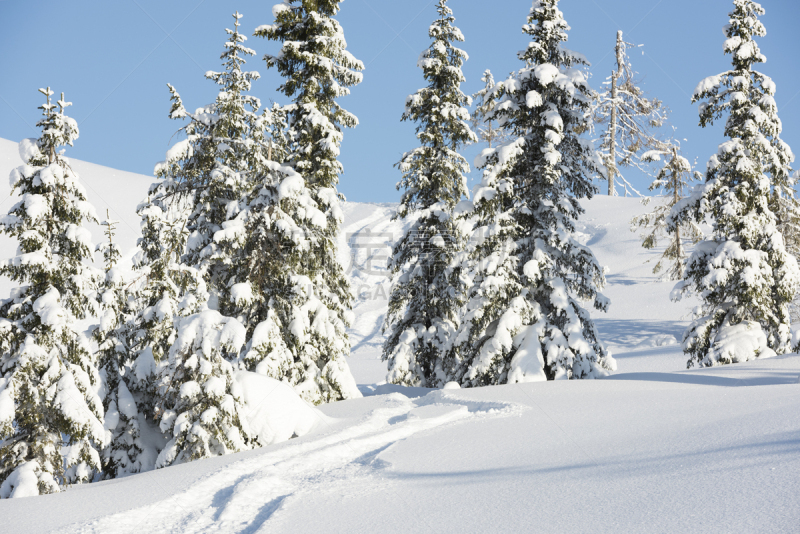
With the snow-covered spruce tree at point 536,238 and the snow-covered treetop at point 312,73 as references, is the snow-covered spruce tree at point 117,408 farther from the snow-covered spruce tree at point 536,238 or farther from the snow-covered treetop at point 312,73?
the snow-covered spruce tree at point 536,238

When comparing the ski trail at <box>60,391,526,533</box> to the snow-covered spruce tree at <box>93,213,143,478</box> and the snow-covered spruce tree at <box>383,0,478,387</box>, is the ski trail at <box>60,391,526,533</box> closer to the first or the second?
the snow-covered spruce tree at <box>93,213,143,478</box>

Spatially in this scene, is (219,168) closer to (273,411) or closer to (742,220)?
(273,411)

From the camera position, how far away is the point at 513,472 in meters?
5.46

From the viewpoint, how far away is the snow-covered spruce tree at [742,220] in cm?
1321

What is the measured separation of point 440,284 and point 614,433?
34.6ft

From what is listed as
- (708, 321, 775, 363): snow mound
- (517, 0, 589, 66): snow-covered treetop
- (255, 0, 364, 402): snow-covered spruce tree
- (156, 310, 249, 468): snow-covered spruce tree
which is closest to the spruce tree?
(156, 310, 249, 468): snow-covered spruce tree

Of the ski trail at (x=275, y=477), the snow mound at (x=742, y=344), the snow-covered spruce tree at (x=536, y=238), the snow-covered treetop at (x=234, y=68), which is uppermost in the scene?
the snow-covered treetop at (x=234, y=68)

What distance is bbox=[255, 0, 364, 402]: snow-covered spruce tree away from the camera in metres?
13.4

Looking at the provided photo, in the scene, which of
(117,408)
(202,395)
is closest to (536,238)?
(202,395)

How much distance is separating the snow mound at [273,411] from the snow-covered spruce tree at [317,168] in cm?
279

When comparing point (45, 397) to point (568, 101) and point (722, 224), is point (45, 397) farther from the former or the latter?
point (722, 224)

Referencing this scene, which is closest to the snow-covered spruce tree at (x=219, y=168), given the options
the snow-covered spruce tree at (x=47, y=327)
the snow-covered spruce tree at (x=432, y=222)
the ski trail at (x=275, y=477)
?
the snow-covered spruce tree at (x=47, y=327)

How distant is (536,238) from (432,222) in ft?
13.1

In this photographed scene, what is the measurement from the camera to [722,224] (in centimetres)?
1355
